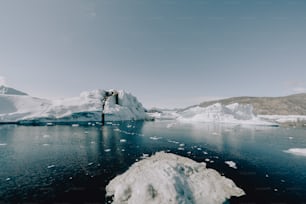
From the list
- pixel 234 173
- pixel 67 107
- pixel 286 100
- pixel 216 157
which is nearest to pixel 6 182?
pixel 234 173

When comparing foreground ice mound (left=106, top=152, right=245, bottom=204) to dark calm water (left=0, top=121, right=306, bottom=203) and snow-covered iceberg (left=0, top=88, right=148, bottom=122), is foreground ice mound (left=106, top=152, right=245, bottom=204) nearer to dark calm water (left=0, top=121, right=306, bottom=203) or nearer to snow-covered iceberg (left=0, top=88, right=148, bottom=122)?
dark calm water (left=0, top=121, right=306, bottom=203)

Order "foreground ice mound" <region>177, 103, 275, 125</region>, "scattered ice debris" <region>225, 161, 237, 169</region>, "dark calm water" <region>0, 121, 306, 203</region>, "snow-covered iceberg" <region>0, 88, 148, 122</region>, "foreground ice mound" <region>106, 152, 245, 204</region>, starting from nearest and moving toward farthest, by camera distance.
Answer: "foreground ice mound" <region>106, 152, 245, 204</region>
"dark calm water" <region>0, 121, 306, 203</region>
"scattered ice debris" <region>225, 161, 237, 169</region>
"snow-covered iceberg" <region>0, 88, 148, 122</region>
"foreground ice mound" <region>177, 103, 275, 125</region>

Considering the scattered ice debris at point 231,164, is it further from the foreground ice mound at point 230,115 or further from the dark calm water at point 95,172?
the foreground ice mound at point 230,115

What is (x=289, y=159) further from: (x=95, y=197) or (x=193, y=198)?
(x=95, y=197)

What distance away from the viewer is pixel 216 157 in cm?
2830

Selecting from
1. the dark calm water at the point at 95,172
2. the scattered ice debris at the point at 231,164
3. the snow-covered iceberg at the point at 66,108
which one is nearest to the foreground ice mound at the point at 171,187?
the dark calm water at the point at 95,172

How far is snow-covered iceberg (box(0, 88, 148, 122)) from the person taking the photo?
82537mm

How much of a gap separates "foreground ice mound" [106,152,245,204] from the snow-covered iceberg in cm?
8033

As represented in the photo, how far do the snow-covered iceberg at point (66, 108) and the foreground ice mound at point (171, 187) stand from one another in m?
80.3

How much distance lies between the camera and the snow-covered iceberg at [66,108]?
82.5 meters

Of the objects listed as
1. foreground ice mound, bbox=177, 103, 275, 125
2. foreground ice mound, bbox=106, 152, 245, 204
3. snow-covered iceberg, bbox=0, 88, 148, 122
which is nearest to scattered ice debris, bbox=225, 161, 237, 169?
foreground ice mound, bbox=106, 152, 245, 204

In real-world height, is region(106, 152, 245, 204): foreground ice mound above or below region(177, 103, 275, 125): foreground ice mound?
below

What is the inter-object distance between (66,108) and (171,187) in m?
89.4

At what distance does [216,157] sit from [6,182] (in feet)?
86.9
